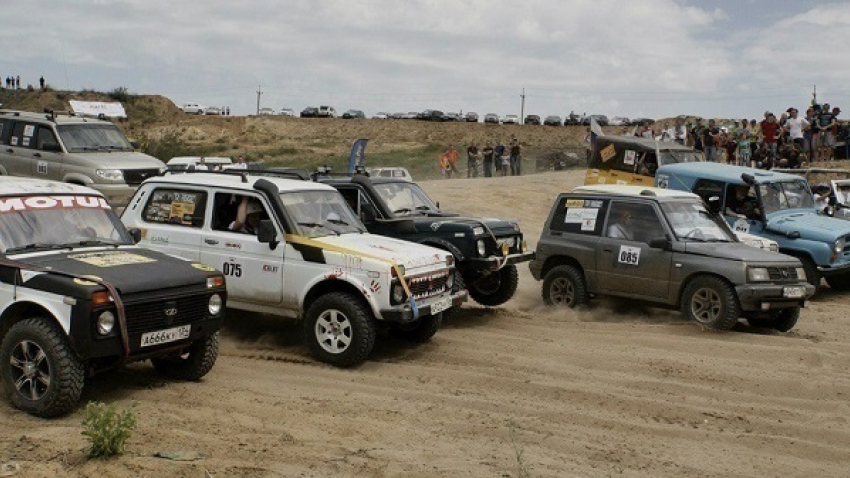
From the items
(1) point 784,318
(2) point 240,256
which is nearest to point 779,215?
(1) point 784,318

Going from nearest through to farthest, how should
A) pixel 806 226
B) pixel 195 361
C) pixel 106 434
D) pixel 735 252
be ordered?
pixel 106 434, pixel 195 361, pixel 735 252, pixel 806 226

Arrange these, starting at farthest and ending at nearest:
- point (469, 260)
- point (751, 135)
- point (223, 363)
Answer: point (751, 135)
point (469, 260)
point (223, 363)

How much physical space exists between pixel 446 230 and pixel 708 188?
5.34 m

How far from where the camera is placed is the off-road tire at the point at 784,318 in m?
12.3

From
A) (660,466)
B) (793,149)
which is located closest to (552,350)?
(660,466)

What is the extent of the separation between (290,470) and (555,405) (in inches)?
112

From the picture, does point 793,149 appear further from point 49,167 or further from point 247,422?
point 247,422

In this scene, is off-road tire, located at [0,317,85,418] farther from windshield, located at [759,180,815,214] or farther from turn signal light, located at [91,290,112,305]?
windshield, located at [759,180,815,214]

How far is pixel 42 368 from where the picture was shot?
24.9 ft

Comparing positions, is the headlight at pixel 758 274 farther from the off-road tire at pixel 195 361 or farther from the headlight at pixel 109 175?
the headlight at pixel 109 175

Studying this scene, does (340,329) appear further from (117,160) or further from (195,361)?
(117,160)

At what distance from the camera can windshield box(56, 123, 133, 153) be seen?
58.8 ft

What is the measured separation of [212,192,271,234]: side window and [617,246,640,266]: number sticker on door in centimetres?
495

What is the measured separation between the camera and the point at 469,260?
1177 cm
